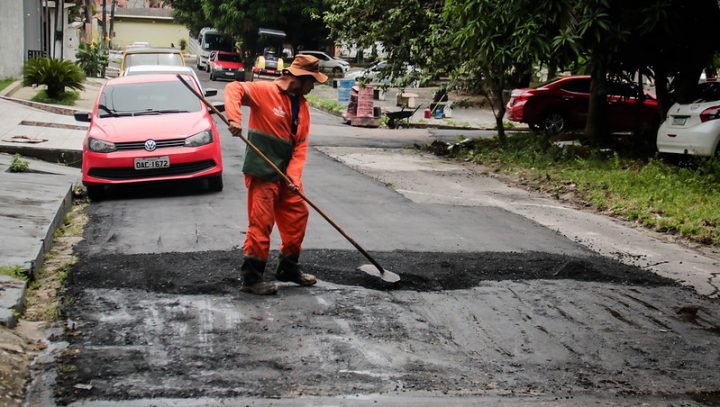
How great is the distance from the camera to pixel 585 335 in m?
6.05

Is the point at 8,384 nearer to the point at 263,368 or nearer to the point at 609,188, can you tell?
the point at 263,368

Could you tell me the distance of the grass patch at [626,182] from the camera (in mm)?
11008

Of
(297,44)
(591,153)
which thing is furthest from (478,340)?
(297,44)

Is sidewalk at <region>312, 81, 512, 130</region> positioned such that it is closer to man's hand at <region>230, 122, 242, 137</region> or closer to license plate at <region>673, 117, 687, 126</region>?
license plate at <region>673, 117, 687, 126</region>

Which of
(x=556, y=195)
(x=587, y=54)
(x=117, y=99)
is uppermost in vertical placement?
(x=587, y=54)

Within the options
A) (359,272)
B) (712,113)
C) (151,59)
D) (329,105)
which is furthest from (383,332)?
(329,105)

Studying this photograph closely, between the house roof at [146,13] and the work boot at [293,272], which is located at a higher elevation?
the house roof at [146,13]

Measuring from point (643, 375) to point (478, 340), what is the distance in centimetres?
105

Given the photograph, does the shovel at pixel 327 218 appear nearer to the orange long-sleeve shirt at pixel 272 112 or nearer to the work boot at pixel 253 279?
the orange long-sleeve shirt at pixel 272 112

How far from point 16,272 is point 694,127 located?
10.7 metres

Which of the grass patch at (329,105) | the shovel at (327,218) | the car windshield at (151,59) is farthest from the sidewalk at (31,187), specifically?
the grass patch at (329,105)

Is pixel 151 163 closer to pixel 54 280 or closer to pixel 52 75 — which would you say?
pixel 54 280

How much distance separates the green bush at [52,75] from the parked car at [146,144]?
528 inches

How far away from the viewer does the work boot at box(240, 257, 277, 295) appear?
22.0 ft
